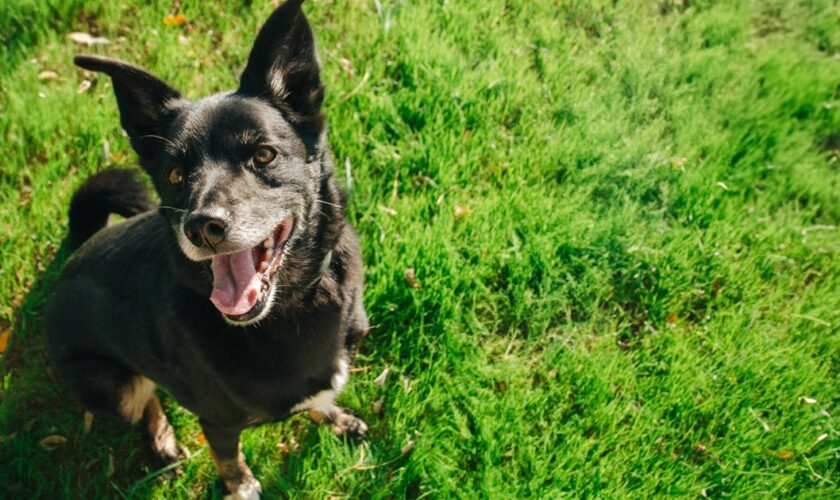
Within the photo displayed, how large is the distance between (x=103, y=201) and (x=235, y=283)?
116 cm

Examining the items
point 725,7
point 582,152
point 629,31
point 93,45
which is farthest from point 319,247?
point 725,7

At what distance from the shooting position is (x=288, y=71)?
2.59 m

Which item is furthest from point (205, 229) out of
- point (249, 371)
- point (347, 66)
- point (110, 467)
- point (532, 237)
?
point (347, 66)

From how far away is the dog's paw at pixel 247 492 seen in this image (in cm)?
298

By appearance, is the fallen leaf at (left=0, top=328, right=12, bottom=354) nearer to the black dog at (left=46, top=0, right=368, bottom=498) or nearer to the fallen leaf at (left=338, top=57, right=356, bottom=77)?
the black dog at (left=46, top=0, right=368, bottom=498)

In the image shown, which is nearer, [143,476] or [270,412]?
[270,412]

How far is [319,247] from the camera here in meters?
2.61

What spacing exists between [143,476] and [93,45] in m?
3.02

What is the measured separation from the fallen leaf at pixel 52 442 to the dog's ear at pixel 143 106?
5.46ft

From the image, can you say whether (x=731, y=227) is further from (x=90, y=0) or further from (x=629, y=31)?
(x=90, y=0)

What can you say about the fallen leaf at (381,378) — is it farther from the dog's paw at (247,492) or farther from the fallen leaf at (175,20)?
the fallen leaf at (175,20)

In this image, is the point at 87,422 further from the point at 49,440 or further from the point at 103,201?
the point at 103,201

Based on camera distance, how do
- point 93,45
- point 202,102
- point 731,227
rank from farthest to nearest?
point 93,45, point 731,227, point 202,102

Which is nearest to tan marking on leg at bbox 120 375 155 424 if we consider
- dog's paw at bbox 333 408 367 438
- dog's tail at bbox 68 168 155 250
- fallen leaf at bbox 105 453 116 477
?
fallen leaf at bbox 105 453 116 477
